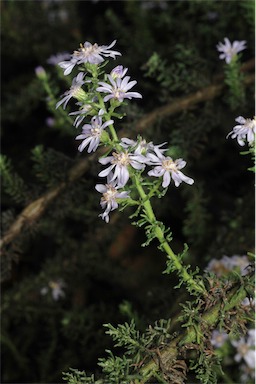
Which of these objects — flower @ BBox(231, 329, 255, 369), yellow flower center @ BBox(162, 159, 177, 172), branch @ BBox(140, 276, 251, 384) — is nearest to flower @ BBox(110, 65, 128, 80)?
yellow flower center @ BBox(162, 159, 177, 172)

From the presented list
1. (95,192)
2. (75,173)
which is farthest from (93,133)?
(95,192)

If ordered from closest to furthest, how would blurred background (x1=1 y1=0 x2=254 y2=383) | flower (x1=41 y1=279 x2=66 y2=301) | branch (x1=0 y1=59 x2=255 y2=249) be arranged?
branch (x1=0 y1=59 x2=255 y2=249), blurred background (x1=1 y1=0 x2=254 y2=383), flower (x1=41 y1=279 x2=66 y2=301)

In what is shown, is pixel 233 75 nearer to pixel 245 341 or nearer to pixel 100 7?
pixel 245 341

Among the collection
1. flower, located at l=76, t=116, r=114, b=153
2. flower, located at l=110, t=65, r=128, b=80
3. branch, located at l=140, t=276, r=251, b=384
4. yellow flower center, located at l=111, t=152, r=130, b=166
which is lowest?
branch, located at l=140, t=276, r=251, b=384

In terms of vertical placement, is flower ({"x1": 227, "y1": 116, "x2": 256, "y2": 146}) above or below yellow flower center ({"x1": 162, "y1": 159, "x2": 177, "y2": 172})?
above

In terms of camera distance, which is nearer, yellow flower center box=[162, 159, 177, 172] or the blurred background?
yellow flower center box=[162, 159, 177, 172]

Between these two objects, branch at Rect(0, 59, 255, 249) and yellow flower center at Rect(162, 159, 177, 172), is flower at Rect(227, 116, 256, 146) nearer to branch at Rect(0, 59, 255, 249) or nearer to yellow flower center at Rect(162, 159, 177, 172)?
yellow flower center at Rect(162, 159, 177, 172)

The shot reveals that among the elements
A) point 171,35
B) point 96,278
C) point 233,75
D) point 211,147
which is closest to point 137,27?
point 171,35

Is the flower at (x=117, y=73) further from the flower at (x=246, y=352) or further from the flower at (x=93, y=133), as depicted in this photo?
the flower at (x=246, y=352)

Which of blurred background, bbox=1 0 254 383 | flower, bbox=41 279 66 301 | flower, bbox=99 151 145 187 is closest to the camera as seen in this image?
flower, bbox=99 151 145 187
